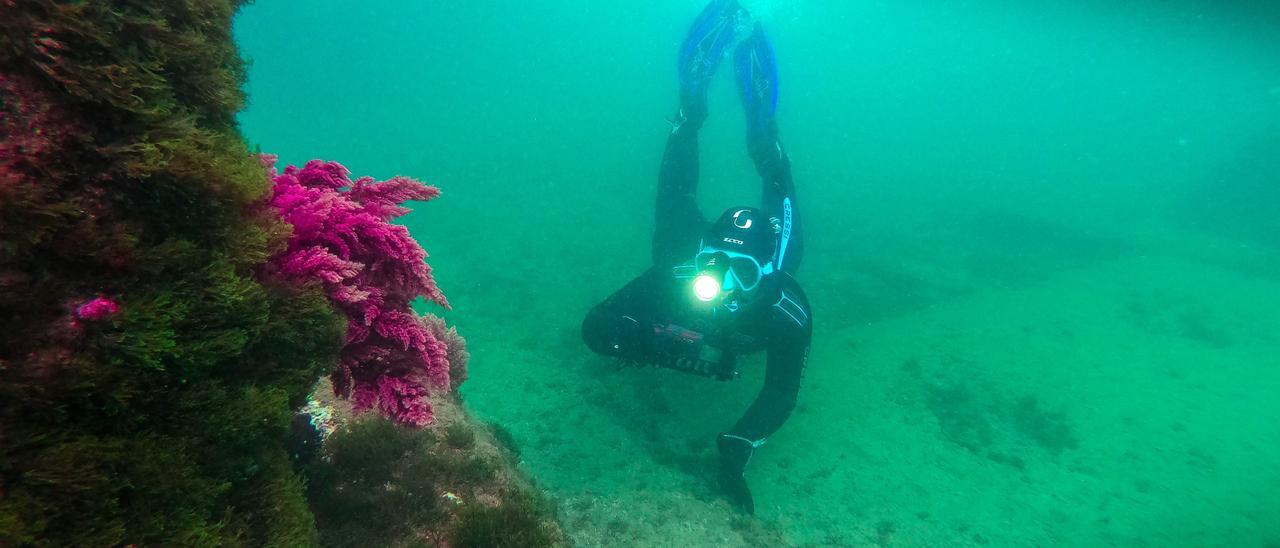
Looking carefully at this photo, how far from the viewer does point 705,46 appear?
13969 millimetres

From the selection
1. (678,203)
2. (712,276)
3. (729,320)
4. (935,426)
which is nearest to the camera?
(712,276)

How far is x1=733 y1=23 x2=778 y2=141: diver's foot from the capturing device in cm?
1320

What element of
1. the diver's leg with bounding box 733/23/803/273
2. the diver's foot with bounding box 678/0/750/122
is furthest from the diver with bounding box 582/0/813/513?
the diver's foot with bounding box 678/0/750/122

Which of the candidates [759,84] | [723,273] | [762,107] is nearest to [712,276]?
[723,273]

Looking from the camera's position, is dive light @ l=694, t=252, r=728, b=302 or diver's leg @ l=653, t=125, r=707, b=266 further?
diver's leg @ l=653, t=125, r=707, b=266

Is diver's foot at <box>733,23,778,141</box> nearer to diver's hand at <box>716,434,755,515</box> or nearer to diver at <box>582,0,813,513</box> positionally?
diver at <box>582,0,813,513</box>

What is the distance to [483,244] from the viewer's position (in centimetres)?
2012

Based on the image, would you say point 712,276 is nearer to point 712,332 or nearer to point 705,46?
point 712,332

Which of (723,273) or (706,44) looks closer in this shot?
(723,273)

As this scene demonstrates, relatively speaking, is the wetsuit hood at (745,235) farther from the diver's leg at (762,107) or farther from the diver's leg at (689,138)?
the diver's leg at (762,107)

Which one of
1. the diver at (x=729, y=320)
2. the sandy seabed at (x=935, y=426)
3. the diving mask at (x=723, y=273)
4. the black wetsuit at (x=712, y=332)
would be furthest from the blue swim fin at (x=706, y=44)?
the diving mask at (x=723, y=273)

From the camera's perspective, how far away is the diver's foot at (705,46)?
1368 cm

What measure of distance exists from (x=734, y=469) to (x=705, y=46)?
10981 millimetres

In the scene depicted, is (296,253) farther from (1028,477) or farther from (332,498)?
(1028,477)
